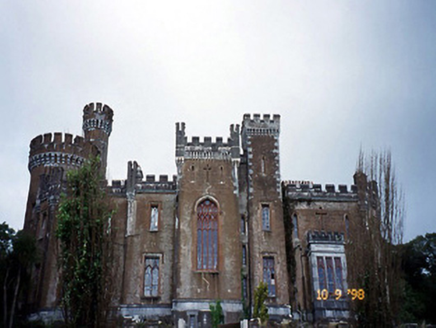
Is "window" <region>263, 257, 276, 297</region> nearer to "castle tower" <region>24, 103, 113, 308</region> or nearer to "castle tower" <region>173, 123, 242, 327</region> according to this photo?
"castle tower" <region>173, 123, 242, 327</region>

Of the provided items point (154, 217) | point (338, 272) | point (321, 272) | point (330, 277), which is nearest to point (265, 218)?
point (321, 272)

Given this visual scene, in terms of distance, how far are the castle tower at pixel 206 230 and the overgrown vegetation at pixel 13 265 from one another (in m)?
9.93

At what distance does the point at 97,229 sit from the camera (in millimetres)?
24844

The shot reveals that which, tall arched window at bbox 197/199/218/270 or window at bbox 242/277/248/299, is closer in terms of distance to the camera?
tall arched window at bbox 197/199/218/270

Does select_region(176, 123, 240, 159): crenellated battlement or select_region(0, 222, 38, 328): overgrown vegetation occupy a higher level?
select_region(176, 123, 240, 159): crenellated battlement

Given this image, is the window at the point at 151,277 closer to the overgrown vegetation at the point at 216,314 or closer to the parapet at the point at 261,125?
the overgrown vegetation at the point at 216,314

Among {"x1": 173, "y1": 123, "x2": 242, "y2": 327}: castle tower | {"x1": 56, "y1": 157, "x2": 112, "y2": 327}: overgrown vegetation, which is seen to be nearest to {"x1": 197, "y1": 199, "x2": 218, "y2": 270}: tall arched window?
{"x1": 173, "y1": 123, "x2": 242, "y2": 327}: castle tower

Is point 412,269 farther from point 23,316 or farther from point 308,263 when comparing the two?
point 23,316

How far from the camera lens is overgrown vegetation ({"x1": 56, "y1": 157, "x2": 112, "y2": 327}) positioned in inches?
915

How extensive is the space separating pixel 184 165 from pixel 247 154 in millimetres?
4741

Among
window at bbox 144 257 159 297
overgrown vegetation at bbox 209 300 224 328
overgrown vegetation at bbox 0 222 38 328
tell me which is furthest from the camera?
window at bbox 144 257 159 297

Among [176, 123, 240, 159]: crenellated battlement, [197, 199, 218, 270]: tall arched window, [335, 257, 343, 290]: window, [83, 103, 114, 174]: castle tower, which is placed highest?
[83, 103, 114, 174]: castle tower

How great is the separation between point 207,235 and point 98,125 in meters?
19.7

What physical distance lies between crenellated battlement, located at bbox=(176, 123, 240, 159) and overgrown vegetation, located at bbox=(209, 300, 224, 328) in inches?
398
